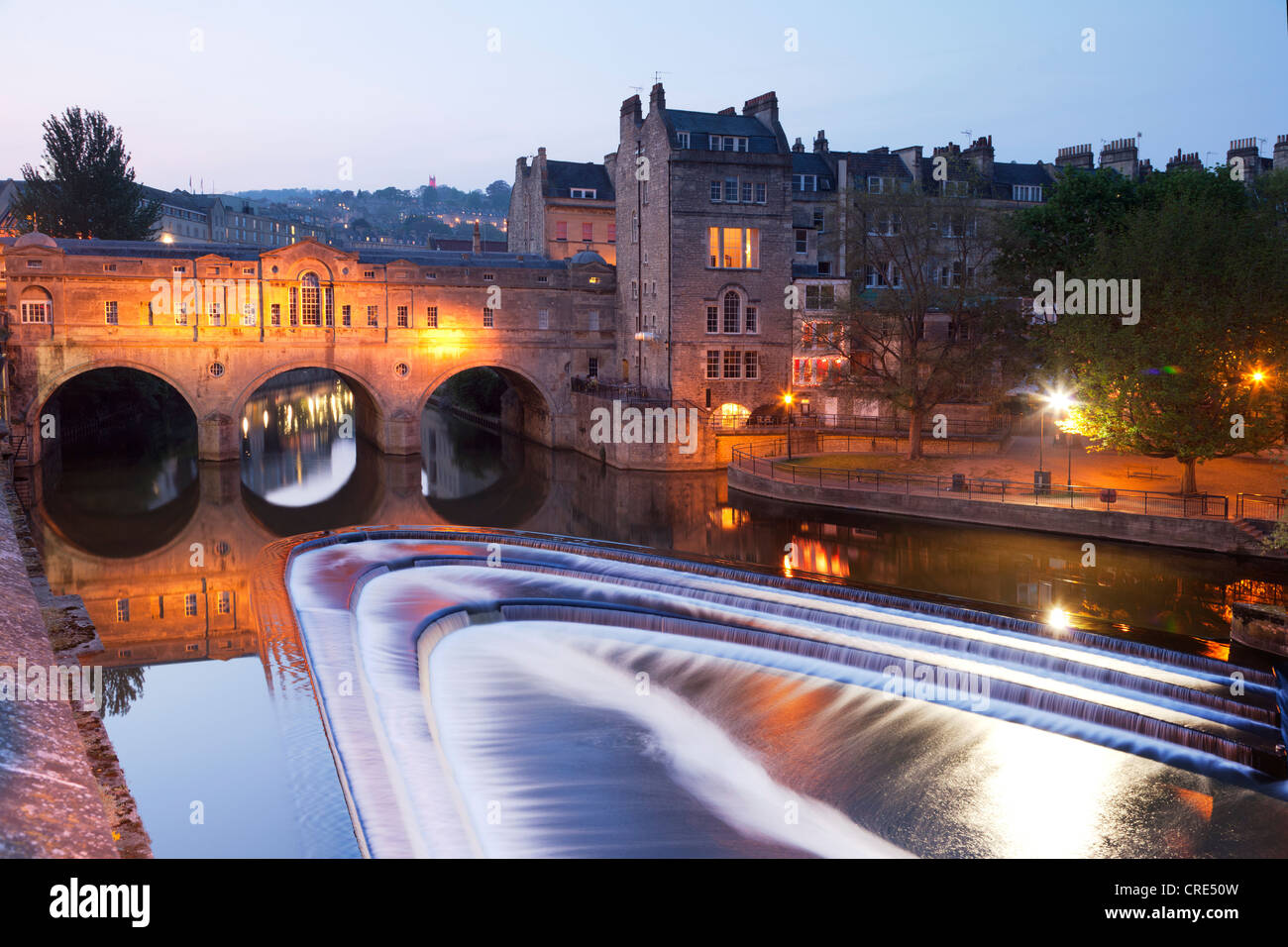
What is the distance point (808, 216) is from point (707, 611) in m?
38.0

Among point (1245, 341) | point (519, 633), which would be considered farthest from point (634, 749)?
point (1245, 341)

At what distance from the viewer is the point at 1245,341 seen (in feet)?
94.1

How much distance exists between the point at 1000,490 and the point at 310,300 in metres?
30.7

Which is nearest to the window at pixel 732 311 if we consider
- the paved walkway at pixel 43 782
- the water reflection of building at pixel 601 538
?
the water reflection of building at pixel 601 538

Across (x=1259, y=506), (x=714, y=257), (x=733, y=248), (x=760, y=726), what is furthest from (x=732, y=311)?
(x=760, y=726)

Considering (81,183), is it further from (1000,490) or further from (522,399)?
(1000,490)

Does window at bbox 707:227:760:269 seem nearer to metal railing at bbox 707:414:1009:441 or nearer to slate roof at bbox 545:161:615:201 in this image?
metal railing at bbox 707:414:1009:441

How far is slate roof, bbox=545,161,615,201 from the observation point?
62.0m

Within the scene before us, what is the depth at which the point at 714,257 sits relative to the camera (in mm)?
46844

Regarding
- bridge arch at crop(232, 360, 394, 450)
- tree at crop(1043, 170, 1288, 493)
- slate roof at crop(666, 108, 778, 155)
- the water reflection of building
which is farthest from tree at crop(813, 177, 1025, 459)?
bridge arch at crop(232, 360, 394, 450)

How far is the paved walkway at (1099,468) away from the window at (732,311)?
9.12 metres

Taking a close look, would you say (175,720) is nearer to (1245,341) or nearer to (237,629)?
(237,629)

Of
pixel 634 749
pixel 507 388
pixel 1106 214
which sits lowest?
pixel 634 749

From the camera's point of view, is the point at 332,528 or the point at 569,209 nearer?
the point at 332,528
